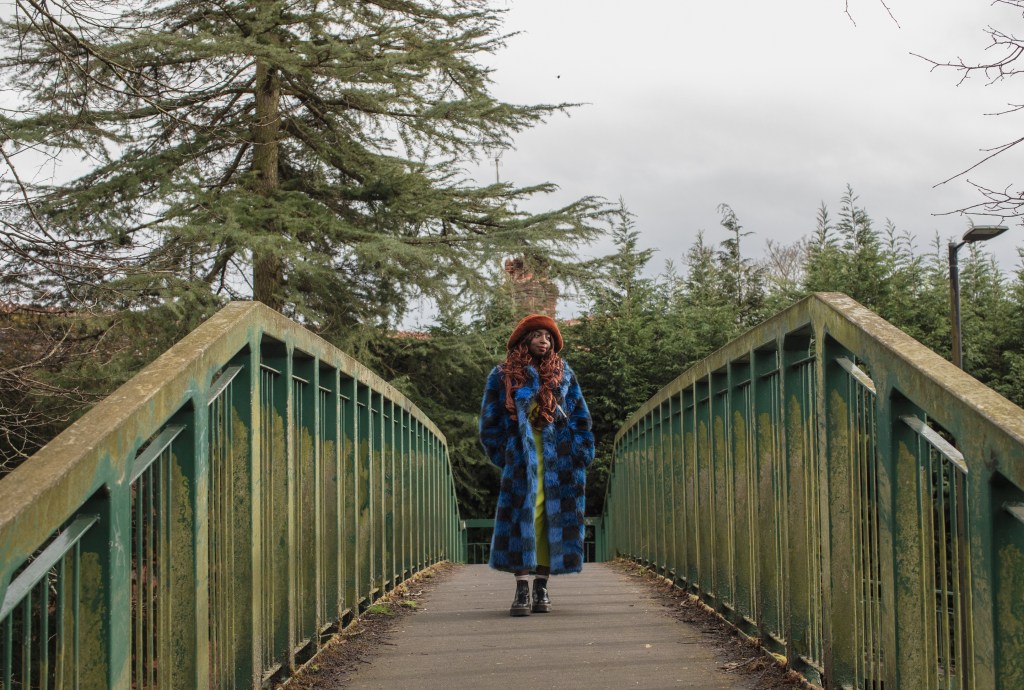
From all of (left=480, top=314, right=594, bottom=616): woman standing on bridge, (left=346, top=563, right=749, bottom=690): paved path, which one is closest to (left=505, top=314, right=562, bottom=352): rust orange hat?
(left=480, top=314, right=594, bottom=616): woman standing on bridge

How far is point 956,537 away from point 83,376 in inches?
502

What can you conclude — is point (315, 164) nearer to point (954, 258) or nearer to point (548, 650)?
point (954, 258)

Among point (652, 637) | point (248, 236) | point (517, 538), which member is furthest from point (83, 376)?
point (652, 637)

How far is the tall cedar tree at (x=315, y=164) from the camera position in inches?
650

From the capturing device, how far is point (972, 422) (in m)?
2.54

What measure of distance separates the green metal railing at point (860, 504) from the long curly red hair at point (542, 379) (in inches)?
32.5

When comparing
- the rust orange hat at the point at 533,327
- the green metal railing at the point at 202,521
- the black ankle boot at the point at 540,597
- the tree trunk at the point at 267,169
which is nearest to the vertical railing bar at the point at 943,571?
the green metal railing at the point at 202,521

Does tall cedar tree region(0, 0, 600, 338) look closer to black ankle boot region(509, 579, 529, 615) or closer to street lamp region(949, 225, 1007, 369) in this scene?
street lamp region(949, 225, 1007, 369)

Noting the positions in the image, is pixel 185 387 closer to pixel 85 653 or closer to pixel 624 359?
pixel 85 653

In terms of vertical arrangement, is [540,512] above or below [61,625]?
below

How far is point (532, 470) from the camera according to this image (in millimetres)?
6812

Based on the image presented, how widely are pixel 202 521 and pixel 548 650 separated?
238 centimetres

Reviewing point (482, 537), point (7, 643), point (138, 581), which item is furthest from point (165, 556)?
point (482, 537)

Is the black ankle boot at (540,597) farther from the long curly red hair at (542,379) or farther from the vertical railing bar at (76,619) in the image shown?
the vertical railing bar at (76,619)
